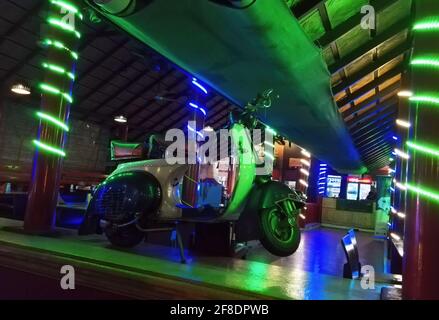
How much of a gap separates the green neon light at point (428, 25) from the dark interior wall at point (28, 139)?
912cm

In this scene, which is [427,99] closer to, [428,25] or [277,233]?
[428,25]

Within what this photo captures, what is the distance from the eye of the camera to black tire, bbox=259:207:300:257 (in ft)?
8.43

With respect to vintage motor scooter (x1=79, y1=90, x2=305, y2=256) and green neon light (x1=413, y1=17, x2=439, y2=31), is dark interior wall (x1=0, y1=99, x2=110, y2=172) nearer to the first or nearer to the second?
vintage motor scooter (x1=79, y1=90, x2=305, y2=256)

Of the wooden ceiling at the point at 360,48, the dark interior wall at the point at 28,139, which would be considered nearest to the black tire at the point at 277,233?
the wooden ceiling at the point at 360,48

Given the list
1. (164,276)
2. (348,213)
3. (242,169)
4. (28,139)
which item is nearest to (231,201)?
(242,169)

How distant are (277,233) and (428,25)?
174cm

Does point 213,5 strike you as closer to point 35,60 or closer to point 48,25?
point 48,25

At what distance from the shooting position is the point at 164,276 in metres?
1.94

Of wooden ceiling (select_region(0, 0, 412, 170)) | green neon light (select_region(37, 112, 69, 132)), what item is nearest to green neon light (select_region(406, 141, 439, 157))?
wooden ceiling (select_region(0, 0, 412, 170))

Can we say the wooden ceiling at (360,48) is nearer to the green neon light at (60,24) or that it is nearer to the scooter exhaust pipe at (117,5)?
the scooter exhaust pipe at (117,5)

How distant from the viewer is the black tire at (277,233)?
2.57m

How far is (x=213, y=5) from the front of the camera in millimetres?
2215

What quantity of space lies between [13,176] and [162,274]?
4.73m

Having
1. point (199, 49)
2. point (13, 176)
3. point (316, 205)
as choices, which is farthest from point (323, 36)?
point (316, 205)
